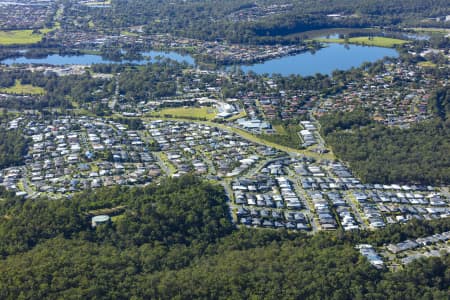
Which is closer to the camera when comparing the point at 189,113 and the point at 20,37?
the point at 189,113

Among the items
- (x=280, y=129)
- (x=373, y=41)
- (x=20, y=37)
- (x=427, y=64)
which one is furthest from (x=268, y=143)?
(x=20, y=37)

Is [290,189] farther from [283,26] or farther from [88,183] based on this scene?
[283,26]

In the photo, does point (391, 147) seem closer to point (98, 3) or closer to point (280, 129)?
point (280, 129)

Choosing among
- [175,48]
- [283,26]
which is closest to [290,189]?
[175,48]

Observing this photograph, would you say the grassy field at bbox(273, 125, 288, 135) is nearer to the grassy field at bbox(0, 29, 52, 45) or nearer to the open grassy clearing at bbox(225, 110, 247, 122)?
the open grassy clearing at bbox(225, 110, 247, 122)

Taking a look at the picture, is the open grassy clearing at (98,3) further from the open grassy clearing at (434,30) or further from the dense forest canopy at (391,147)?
the dense forest canopy at (391,147)

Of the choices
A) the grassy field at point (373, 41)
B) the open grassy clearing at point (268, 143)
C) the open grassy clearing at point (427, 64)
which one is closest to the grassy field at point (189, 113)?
the open grassy clearing at point (268, 143)

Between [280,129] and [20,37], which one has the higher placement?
[20,37]
